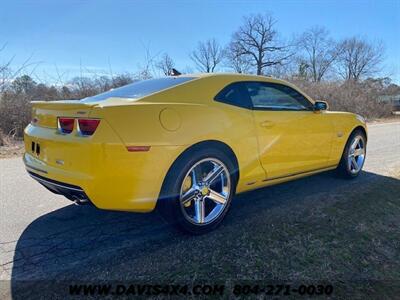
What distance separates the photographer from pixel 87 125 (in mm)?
2520

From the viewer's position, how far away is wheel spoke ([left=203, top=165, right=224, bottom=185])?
3059 mm

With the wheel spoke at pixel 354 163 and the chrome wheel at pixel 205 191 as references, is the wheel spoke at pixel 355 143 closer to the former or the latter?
the wheel spoke at pixel 354 163

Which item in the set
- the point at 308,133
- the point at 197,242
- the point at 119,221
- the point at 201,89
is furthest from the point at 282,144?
the point at 119,221

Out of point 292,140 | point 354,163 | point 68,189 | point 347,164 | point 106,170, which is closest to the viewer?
point 106,170

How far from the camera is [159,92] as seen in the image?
2934 millimetres

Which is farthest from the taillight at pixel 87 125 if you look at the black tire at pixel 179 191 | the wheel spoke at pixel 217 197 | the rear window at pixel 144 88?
the wheel spoke at pixel 217 197

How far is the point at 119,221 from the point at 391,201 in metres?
3.37

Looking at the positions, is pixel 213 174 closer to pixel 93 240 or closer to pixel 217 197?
pixel 217 197

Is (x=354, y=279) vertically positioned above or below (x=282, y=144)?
below

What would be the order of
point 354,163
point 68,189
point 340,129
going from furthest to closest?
point 354,163, point 340,129, point 68,189

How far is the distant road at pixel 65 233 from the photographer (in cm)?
250

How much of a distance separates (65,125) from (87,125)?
312 mm

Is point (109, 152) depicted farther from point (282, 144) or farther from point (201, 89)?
point (282, 144)

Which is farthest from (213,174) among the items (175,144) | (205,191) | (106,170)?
(106,170)
